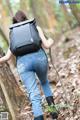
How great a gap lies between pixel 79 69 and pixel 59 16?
96.2ft

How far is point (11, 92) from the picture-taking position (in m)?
7.82

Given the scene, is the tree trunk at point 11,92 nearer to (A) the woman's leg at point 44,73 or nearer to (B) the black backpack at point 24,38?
(A) the woman's leg at point 44,73

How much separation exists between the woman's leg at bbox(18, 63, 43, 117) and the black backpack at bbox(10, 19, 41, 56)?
29cm

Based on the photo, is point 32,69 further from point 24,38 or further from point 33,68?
point 24,38

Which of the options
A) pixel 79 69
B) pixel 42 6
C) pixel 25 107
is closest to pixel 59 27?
pixel 42 6

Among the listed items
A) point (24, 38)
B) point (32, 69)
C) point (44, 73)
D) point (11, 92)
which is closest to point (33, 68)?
point (32, 69)

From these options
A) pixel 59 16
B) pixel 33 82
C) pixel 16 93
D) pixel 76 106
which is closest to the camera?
pixel 33 82

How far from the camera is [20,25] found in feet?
23.1

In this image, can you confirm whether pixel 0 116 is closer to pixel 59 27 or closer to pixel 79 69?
pixel 79 69

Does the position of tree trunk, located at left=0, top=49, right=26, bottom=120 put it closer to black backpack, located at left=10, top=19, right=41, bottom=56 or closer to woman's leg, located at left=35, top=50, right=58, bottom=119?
woman's leg, located at left=35, top=50, right=58, bottom=119

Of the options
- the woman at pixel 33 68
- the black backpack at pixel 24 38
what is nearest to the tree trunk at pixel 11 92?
the woman at pixel 33 68

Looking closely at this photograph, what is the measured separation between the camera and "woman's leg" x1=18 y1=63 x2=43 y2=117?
684 centimetres

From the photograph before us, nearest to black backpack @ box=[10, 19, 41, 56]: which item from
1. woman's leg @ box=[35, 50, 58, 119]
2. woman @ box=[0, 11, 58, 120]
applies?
woman @ box=[0, 11, 58, 120]

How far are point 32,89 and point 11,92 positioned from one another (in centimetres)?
100
